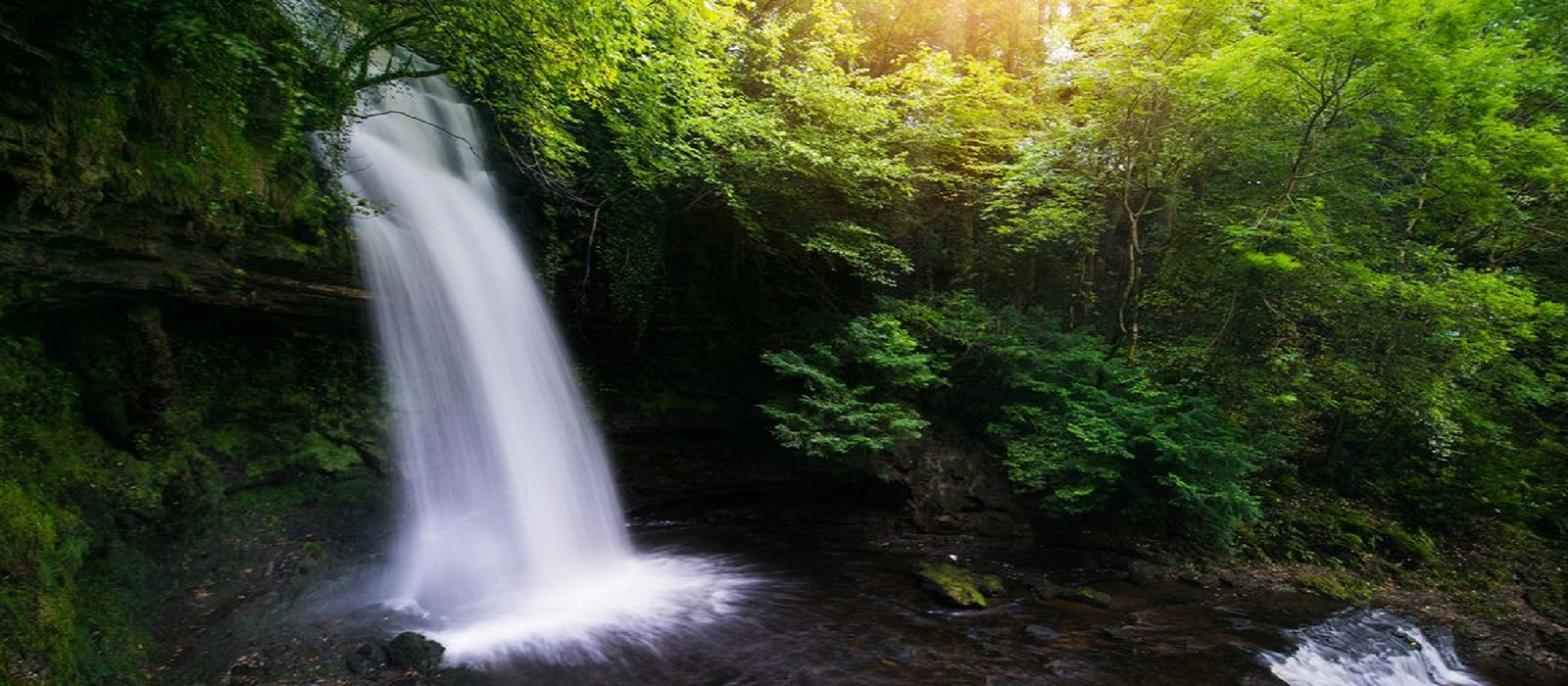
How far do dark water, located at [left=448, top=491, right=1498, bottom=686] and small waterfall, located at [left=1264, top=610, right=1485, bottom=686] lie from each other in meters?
0.19

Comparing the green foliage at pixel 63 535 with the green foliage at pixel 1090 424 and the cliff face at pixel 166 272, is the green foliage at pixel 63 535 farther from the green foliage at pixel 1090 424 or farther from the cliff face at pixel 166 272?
the green foliage at pixel 1090 424

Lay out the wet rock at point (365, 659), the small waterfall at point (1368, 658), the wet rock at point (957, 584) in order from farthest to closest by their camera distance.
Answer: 1. the wet rock at point (957, 584)
2. the small waterfall at point (1368, 658)
3. the wet rock at point (365, 659)

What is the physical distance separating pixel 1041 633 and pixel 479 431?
7138 millimetres

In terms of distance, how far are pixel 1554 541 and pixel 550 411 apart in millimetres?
15478

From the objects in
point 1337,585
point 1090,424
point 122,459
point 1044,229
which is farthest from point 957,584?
point 122,459

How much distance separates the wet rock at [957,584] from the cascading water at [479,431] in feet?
8.40

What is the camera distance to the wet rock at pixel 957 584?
24.7ft

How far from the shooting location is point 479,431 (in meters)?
7.94

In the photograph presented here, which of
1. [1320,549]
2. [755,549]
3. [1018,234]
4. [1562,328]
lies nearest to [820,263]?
[1018,234]

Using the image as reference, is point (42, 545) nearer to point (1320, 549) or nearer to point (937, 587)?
point (937, 587)

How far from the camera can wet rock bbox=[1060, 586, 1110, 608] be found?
7713 mm

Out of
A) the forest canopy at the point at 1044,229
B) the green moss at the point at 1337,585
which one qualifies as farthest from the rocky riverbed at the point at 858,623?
the forest canopy at the point at 1044,229

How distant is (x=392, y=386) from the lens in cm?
748

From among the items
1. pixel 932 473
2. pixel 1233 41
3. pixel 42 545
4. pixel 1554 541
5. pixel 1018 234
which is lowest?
pixel 1554 541
